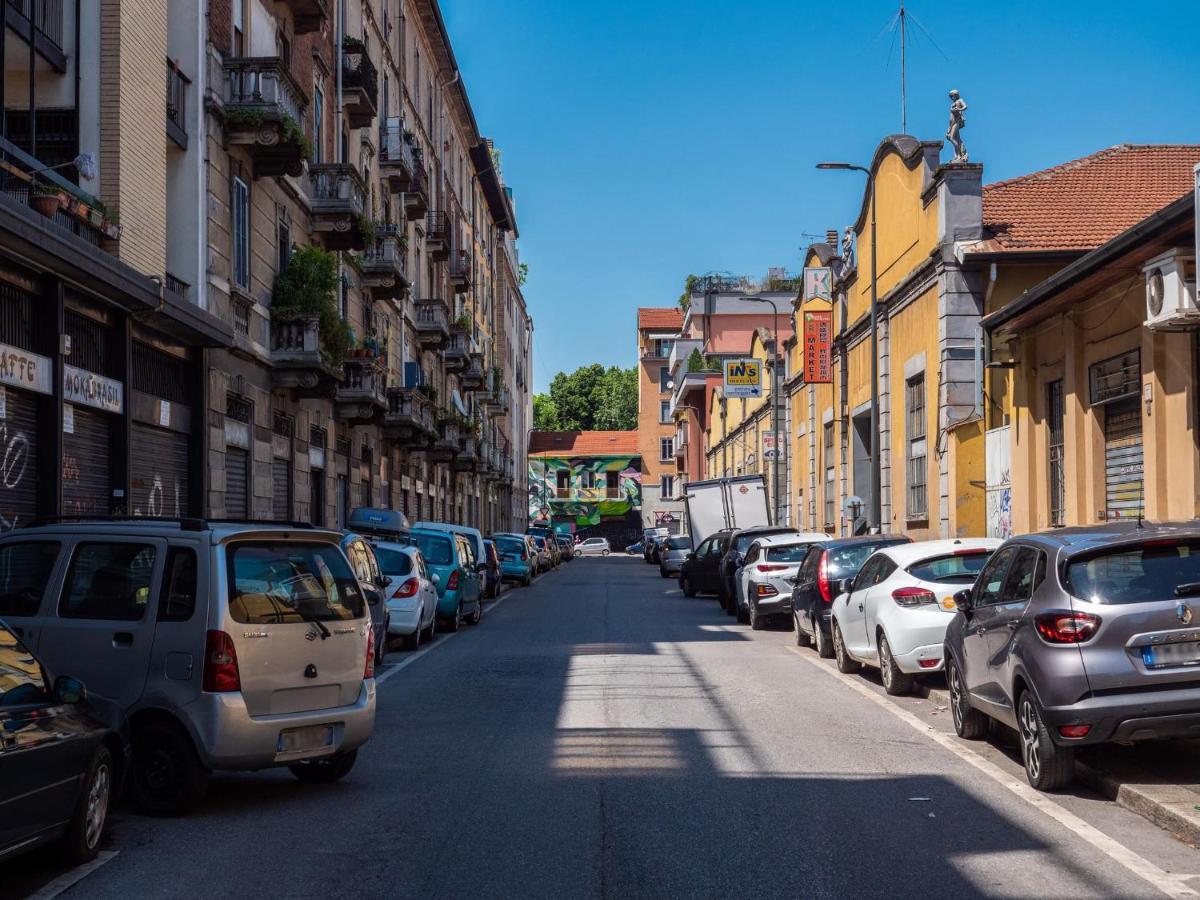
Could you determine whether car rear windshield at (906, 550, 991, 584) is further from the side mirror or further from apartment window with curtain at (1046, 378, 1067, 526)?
the side mirror

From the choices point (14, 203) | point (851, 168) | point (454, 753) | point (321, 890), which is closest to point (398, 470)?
point (851, 168)

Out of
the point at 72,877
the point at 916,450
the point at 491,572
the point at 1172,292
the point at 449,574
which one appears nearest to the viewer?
the point at 72,877

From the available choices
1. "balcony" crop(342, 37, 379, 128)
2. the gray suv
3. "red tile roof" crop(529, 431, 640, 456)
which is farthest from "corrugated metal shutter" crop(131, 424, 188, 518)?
"red tile roof" crop(529, 431, 640, 456)

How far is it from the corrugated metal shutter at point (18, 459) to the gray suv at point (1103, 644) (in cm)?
1106

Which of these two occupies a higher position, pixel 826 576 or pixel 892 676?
pixel 826 576

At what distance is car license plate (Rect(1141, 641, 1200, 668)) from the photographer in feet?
27.0

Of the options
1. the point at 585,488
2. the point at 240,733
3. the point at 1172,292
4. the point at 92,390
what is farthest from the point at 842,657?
the point at 585,488

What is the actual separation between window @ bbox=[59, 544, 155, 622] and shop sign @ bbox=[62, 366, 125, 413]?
844cm

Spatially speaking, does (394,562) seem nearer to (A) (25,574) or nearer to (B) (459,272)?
(A) (25,574)

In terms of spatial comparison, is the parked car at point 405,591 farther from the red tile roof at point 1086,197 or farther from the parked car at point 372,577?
the red tile roof at point 1086,197

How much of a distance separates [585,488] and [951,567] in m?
95.0

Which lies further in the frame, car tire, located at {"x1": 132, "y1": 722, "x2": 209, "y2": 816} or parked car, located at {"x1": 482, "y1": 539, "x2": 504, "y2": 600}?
parked car, located at {"x1": 482, "y1": 539, "x2": 504, "y2": 600}

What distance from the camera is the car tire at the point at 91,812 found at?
680 cm

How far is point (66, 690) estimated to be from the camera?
6770 millimetres
